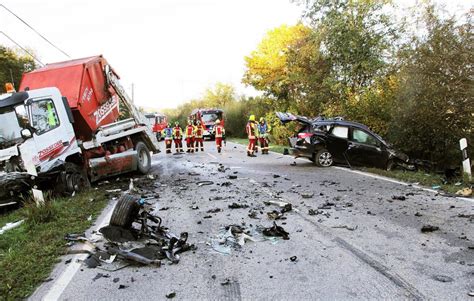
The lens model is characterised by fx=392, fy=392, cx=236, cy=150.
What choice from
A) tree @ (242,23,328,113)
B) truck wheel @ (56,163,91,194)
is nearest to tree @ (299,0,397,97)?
tree @ (242,23,328,113)

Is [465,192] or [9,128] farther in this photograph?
[9,128]

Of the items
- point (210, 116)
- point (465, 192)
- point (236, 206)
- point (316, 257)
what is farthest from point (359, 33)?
point (210, 116)

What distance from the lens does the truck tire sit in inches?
206

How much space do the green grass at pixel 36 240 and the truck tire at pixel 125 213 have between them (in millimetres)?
749

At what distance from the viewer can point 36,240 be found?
552 centimetres

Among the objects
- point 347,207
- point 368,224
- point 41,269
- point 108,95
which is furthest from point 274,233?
point 108,95

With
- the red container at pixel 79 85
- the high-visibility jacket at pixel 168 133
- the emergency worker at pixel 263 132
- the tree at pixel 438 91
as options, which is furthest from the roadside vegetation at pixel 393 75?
the red container at pixel 79 85

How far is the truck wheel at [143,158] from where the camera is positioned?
12.4m

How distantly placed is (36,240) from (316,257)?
12.7 feet

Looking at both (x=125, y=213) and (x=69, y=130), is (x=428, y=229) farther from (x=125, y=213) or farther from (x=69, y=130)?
(x=69, y=130)

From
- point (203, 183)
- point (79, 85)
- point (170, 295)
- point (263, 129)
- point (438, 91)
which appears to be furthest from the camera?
point (263, 129)

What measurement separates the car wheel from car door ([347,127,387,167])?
701 mm

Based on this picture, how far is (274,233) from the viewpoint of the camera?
17.9 feet

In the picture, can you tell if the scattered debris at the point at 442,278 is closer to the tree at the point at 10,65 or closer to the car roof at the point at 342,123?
the car roof at the point at 342,123
